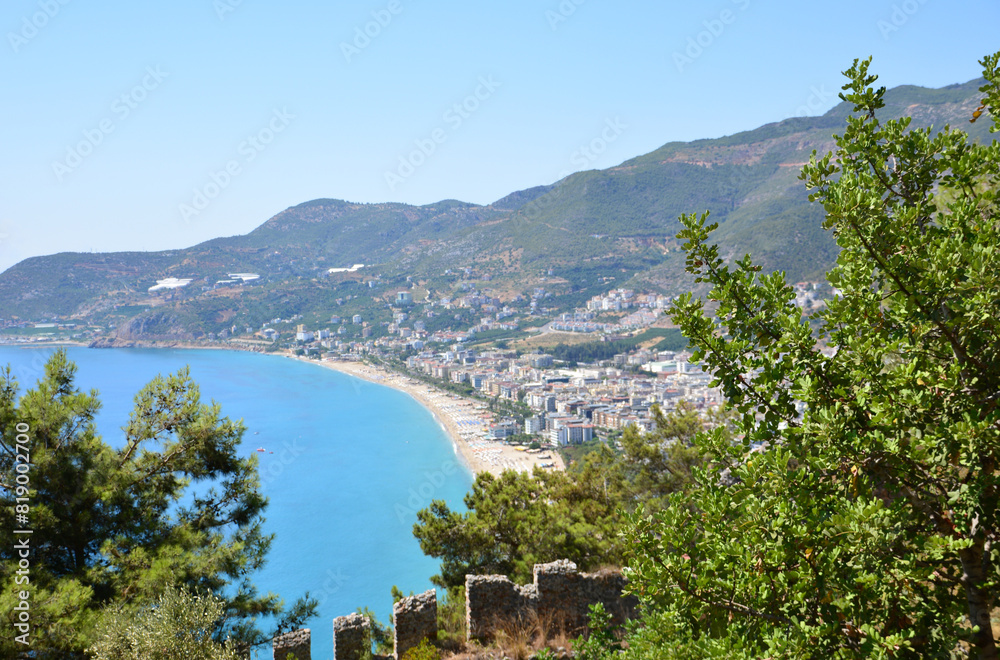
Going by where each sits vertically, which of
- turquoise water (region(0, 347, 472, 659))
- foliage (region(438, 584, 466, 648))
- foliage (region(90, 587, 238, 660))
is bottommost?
turquoise water (region(0, 347, 472, 659))

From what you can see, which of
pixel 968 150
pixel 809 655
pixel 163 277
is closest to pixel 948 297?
pixel 968 150

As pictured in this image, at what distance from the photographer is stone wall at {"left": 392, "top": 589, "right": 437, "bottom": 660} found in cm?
622

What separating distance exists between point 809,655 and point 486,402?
197 feet

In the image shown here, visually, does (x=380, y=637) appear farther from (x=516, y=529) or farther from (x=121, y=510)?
(x=121, y=510)

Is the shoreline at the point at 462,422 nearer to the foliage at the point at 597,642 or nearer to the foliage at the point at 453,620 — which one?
the foliage at the point at 453,620

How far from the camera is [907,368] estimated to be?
7.00ft

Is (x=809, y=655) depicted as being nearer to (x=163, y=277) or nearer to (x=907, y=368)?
(x=907, y=368)

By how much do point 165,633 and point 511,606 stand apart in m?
3.43

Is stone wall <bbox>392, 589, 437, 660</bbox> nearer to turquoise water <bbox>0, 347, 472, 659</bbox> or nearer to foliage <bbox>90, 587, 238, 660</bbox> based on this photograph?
foliage <bbox>90, 587, 238, 660</bbox>

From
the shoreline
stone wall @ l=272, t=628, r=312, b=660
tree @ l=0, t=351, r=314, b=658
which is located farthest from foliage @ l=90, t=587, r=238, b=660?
the shoreline

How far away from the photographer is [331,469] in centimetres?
4325

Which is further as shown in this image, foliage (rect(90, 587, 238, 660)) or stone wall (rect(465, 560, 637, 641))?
stone wall (rect(465, 560, 637, 641))

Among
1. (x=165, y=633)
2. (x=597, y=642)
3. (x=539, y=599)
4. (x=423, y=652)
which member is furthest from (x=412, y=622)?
(x=597, y=642)

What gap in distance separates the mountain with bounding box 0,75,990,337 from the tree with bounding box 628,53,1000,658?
270 feet
